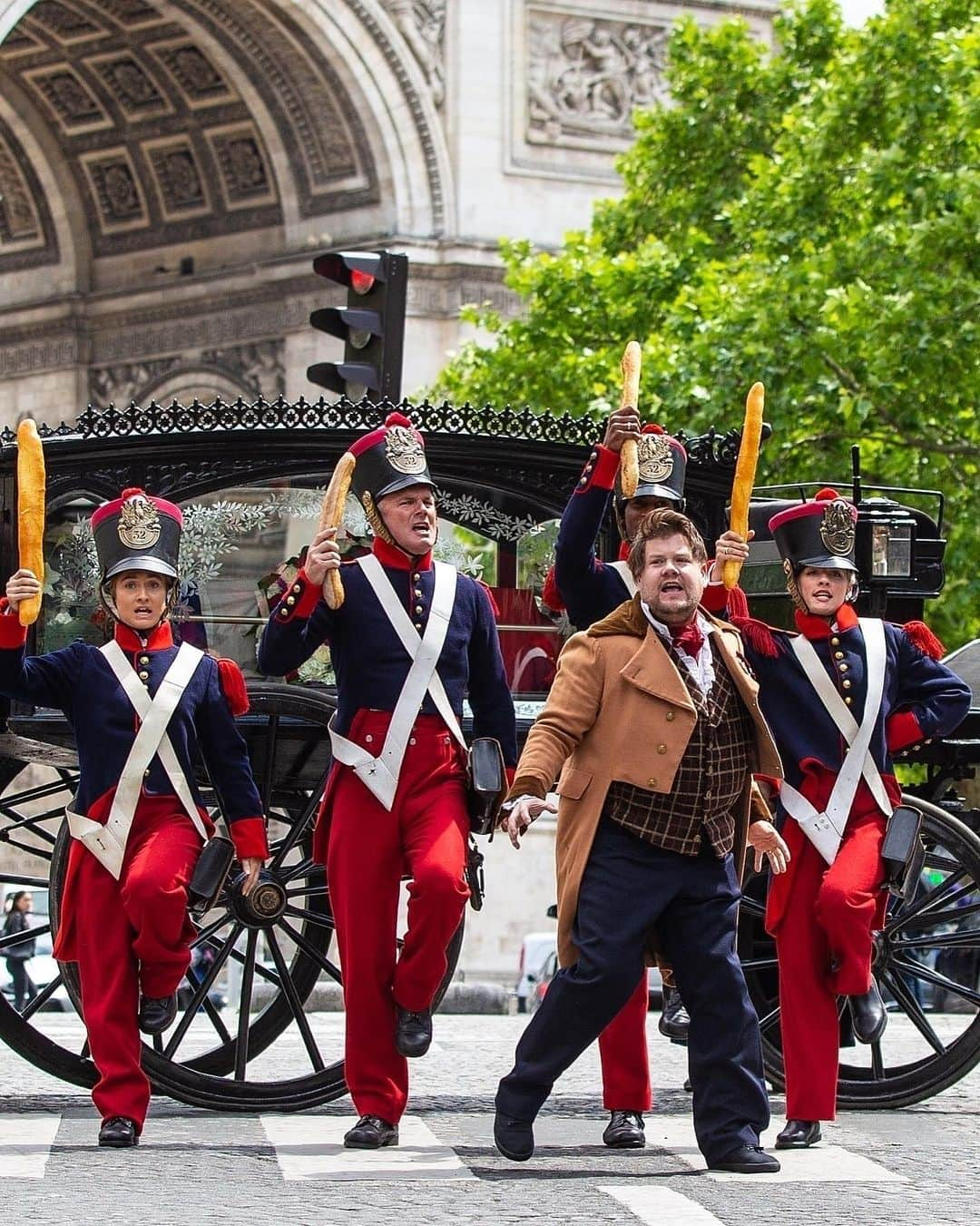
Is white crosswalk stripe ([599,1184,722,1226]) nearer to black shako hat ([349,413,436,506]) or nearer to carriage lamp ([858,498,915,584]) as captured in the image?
black shako hat ([349,413,436,506])

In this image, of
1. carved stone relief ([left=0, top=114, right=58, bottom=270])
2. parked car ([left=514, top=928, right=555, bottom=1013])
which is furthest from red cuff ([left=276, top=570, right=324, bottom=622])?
carved stone relief ([left=0, top=114, right=58, bottom=270])

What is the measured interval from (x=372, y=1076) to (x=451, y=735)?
986mm

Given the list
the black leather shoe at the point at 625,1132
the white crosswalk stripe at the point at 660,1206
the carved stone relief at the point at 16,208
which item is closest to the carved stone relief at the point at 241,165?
the carved stone relief at the point at 16,208

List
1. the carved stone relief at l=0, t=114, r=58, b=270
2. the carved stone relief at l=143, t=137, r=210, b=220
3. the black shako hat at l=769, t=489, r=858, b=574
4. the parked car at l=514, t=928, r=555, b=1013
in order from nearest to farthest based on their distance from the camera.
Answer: the black shako hat at l=769, t=489, r=858, b=574 → the parked car at l=514, t=928, r=555, b=1013 → the carved stone relief at l=143, t=137, r=210, b=220 → the carved stone relief at l=0, t=114, r=58, b=270

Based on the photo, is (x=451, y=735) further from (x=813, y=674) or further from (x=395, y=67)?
(x=395, y=67)

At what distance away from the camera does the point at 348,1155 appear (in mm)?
8625

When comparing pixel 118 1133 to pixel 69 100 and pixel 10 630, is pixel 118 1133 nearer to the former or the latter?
pixel 10 630

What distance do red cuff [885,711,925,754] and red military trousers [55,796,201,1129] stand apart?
2115 millimetres

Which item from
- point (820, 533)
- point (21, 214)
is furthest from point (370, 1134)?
point (21, 214)

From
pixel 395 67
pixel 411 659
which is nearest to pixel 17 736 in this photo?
pixel 411 659

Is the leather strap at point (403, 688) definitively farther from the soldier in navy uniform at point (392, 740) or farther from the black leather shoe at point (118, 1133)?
the black leather shoe at point (118, 1133)

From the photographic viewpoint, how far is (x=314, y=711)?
32.7 feet

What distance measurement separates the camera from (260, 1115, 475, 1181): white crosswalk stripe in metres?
8.24

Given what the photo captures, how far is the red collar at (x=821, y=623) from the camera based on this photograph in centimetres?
946
